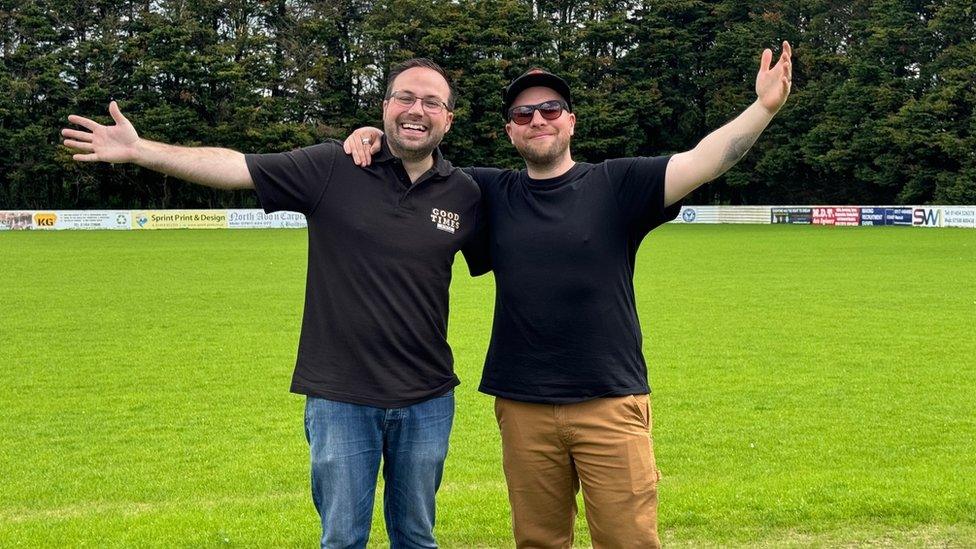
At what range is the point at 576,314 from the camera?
14.4 ft

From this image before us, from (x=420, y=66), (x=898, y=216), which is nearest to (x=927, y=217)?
(x=898, y=216)

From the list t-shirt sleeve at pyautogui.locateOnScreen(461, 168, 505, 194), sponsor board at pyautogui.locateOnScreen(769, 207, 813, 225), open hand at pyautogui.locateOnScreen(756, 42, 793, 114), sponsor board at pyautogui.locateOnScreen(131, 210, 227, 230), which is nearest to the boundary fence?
sponsor board at pyautogui.locateOnScreen(131, 210, 227, 230)

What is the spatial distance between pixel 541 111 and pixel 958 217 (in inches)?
1883

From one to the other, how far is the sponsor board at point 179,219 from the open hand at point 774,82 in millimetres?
49635

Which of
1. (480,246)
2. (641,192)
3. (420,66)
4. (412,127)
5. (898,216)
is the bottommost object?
(480,246)

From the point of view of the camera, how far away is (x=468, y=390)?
11797 mm

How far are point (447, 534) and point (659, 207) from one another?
109 inches

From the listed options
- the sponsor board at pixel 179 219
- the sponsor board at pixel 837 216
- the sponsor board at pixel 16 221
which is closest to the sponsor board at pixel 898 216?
the sponsor board at pixel 837 216

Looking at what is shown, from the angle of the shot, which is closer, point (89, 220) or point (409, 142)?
point (409, 142)

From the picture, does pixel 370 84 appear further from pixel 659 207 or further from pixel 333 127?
pixel 659 207

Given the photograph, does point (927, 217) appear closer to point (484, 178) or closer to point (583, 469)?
point (484, 178)

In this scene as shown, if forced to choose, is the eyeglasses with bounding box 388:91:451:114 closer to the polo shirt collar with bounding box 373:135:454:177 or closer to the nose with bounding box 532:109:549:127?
the polo shirt collar with bounding box 373:135:454:177

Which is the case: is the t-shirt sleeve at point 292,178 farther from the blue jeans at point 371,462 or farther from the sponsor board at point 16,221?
the sponsor board at point 16,221

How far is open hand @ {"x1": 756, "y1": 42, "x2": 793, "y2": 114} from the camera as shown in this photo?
4.26m
